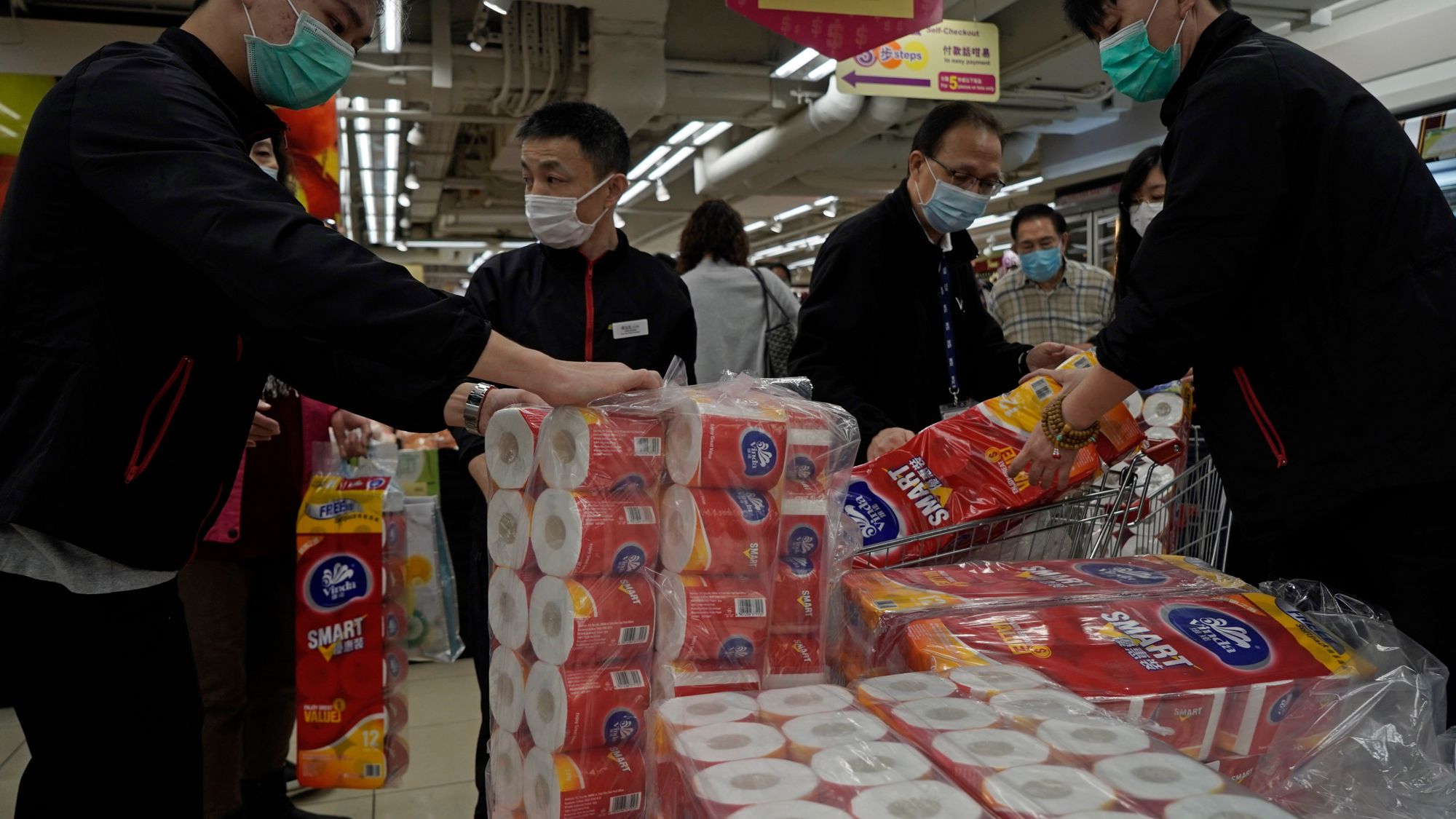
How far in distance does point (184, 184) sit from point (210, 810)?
2.09m

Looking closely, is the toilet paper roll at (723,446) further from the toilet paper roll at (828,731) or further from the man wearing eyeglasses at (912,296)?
the man wearing eyeglasses at (912,296)

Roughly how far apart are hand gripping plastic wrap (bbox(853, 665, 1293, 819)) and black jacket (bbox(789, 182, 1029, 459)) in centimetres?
101

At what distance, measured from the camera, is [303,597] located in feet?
8.64

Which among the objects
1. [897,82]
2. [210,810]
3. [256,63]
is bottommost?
[210,810]

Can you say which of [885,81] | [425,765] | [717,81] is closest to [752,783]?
[425,765]

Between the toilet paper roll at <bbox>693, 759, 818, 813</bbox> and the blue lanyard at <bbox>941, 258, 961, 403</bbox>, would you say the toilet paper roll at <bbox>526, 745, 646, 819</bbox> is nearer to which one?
the toilet paper roll at <bbox>693, 759, 818, 813</bbox>

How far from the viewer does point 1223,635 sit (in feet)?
4.00

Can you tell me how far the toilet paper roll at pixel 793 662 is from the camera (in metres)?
1.22

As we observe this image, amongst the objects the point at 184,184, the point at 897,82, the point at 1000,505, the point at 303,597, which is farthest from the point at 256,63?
the point at 897,82

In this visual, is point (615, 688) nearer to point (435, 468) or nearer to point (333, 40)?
point (333, 40)

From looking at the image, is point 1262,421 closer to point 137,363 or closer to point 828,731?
point 828,731

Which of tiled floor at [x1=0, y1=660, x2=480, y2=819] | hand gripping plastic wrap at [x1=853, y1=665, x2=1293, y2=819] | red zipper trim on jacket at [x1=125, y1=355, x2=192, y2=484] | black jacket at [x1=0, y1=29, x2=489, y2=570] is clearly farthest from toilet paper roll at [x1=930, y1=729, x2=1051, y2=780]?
tiled floor at [x1=0, y1=660, x2=480, y2=819]

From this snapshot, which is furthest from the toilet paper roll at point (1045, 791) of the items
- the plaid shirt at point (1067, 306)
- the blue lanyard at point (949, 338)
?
the plaid shirt at point (1067, 306)

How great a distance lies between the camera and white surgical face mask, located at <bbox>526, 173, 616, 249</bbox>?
7.34 feet
